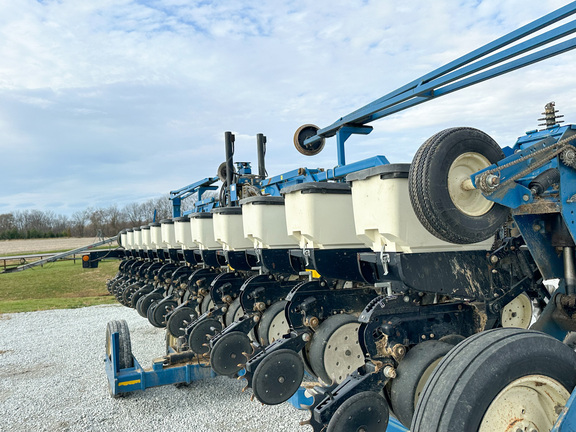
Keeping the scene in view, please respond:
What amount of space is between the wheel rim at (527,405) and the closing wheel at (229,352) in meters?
3.29

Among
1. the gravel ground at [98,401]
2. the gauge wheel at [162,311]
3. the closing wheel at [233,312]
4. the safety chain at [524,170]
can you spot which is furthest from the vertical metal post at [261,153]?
the safety chain at [524,170]

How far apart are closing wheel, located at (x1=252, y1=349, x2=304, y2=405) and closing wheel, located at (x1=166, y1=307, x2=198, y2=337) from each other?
2.60m

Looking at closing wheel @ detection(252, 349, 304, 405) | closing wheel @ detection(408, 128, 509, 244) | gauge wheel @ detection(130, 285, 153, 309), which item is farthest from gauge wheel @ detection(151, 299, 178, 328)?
closing wheel @ detection(408, 128, 509, 244)

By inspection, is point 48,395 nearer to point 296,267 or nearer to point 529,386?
point 296,267

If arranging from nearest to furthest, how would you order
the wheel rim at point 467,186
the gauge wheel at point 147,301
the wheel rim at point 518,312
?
the wheel rim at point 467,186
the wheel rim at point 518,312
the gauge wheel at point 147,301

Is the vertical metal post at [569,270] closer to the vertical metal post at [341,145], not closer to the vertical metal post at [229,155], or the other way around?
the vertical metal post at [341,145]

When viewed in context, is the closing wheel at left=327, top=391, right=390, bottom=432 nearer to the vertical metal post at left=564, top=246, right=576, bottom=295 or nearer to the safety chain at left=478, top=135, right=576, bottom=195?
the vertical metal post at left=564, top=246, right=576, bottom=295

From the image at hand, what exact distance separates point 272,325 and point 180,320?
1.83 m

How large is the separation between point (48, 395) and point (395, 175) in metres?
5.20

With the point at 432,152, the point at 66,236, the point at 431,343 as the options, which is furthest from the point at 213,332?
the point at 66,236

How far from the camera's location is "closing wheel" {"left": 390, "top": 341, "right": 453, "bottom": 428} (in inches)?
109

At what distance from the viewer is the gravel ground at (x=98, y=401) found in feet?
16.2

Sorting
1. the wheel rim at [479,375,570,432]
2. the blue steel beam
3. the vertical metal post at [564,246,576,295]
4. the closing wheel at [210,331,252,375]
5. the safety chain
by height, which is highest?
the blue steel beam

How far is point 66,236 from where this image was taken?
4291cm
